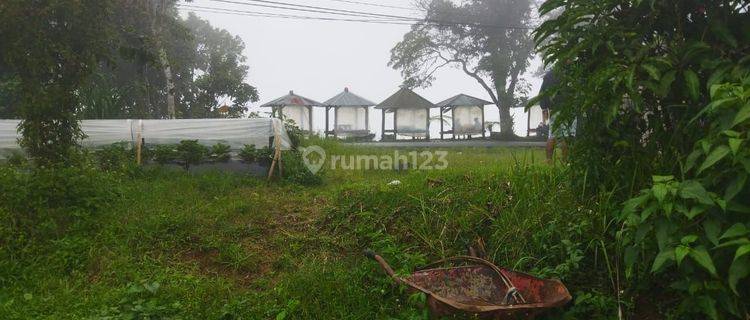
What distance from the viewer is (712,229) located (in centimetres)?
171

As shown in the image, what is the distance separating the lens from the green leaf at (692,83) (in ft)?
6.94

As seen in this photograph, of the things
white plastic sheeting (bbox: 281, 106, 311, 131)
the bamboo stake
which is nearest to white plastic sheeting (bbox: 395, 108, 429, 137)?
white plastic sheeting (bbox: 281, 106, 311, 131)

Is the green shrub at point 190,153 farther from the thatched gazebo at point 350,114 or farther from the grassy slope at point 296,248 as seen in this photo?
the thatched gazebo at point 350,114

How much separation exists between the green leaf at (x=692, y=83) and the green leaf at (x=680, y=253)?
0.72m

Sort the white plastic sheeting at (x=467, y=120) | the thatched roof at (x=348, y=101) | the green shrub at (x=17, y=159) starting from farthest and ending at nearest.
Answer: the white plastic sheeting at (x=467, y=120) → the thatched roof at (x=348, y=101) → the green shrub at (x=17, y=159)

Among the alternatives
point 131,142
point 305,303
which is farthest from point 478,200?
point 131,142

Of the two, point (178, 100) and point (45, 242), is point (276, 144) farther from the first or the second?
point (178, 100)

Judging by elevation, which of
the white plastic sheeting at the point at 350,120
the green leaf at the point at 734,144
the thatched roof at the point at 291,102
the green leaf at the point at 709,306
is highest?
the thatched roof at the point at 291,102

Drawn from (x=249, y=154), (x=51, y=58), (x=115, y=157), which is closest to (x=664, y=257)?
(x=51, y=58)

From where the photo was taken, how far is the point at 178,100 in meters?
14.5

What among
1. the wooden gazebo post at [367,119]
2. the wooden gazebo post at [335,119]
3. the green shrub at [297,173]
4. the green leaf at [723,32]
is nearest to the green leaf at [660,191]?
the green leaf at [723,32]

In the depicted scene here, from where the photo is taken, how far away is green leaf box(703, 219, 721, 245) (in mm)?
1678

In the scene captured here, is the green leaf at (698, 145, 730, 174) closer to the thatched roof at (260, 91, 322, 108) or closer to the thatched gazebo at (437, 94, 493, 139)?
the thatched roof at (260, 91, 322, 108)

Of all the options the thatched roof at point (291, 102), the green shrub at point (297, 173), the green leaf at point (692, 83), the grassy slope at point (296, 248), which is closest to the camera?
the green leaf at point (692, 83)
